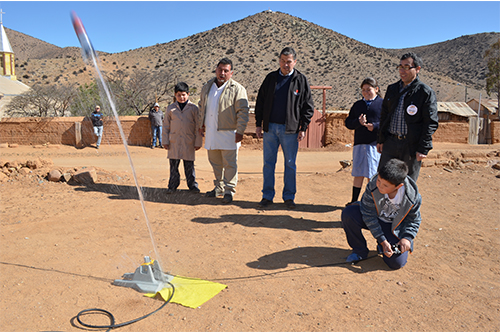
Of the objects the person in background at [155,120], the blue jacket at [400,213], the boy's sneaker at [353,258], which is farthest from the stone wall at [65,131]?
the blue jacket at [400,213]

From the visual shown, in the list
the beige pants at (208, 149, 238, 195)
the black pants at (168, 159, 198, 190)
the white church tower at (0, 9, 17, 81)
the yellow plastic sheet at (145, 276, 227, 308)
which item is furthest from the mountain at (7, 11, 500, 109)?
the yellow plastic sheet at (145, 276, 227, 308)

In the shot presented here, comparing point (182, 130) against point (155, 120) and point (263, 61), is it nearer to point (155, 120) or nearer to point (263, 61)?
point (155, 120)

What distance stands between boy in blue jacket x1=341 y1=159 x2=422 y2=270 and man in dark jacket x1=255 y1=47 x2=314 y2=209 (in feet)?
6.09

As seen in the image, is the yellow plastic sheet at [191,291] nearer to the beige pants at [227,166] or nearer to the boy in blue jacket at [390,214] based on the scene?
the boy in blue jacket at [390,214]

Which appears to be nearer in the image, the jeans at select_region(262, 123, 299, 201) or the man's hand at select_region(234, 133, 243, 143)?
the jeans at select_region(262, 123, 299, 201)

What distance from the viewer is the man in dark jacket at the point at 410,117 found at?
394 centimetres

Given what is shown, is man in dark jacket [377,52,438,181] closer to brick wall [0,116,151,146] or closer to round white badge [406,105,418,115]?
round white badge [406,105,418,115]

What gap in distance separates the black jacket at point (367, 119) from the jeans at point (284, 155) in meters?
0.81

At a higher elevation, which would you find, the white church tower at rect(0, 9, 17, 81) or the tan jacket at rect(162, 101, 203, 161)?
the white church tower at rect(0, 9, 17, 81)

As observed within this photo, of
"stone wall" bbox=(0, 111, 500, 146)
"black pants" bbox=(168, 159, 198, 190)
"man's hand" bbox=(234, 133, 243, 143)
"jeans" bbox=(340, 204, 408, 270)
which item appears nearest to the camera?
"jeans" bbox=(340, 204, 408, 270)

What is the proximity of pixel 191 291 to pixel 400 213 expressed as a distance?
1895 mm

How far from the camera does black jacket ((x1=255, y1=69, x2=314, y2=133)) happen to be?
527 centimetres

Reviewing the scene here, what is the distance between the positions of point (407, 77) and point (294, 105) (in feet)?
5.37

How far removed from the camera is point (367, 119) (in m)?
5.09
